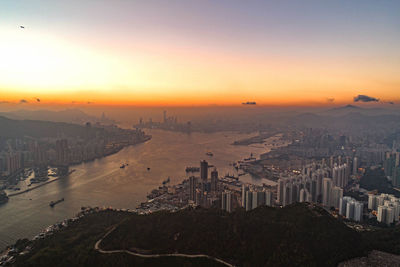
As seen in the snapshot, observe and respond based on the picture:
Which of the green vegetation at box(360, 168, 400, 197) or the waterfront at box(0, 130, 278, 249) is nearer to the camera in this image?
the waterfront at box(0, 130, 278, 249)

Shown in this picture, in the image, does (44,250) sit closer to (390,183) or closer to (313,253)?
(313,253)

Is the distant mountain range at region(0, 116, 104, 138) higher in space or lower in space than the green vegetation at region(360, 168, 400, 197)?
higher

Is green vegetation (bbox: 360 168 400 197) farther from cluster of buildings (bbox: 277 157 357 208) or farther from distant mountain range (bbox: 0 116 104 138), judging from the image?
distant mountain range (bbox: 0 116 104 138)

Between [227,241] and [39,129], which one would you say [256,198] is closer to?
[227,241]

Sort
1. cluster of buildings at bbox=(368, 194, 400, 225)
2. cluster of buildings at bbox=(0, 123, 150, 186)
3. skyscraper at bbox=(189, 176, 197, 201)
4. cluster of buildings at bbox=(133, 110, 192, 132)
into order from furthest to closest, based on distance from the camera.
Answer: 1. cluster of buildings at bbox=(133, 110, 192, 132)
2. cluster of buildings at bbox=(0, 123, 150, 186)
3. skyscraper at bbox=(189, 176, 197, 201)
4. cluster of buildings at bbox=(368, 194, 400, 225)

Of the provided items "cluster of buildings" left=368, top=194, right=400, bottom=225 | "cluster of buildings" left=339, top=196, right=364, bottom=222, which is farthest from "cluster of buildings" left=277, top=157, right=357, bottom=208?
"cluster of buildings" left=368, top=194, right=400, bottom=225

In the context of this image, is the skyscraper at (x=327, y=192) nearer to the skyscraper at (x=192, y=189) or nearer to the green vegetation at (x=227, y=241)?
the green vegetation at (x=227, y=241)

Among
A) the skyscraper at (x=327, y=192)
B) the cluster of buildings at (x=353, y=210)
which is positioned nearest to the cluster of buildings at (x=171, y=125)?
the skyscraper at (x=327, y=192)

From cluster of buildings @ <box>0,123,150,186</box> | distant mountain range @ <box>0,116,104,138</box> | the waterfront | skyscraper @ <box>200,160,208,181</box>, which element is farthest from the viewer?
distant mountain range @ <box>0,116,104,138</box>
